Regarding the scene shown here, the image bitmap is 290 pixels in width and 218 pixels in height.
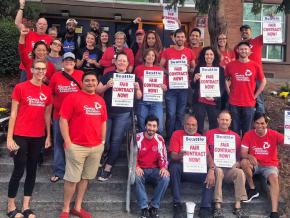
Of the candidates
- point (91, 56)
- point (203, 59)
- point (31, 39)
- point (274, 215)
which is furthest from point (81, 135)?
point (274, 215)

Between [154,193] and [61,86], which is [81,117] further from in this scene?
[154,193]

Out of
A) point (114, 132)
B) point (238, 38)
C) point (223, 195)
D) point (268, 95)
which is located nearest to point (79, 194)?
point (114, 132)

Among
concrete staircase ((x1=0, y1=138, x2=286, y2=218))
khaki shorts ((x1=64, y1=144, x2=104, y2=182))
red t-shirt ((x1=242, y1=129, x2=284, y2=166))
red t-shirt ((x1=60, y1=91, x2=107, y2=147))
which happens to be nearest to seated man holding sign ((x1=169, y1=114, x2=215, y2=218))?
concrete staircase ((x1=0, y1=138, x2=286, y2=218))

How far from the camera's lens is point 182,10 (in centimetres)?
1558

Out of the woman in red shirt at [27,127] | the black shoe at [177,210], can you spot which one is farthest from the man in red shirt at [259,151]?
the woman in red shirt at [27,127]

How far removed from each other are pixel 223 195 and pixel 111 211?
1.84 m

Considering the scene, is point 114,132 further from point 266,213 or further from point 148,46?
point 266,213

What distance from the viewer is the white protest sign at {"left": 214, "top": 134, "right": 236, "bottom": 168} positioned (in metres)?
6.31

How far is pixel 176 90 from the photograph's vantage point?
7.27m

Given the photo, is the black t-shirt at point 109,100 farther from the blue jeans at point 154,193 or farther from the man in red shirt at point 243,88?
the man in red shirt at point 243,88

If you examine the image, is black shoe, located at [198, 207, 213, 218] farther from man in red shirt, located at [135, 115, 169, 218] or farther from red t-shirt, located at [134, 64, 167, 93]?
red t-shirt, located at [134, 64, 167, 93]

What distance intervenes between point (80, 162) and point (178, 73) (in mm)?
2563

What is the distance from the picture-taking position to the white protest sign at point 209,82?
7.05 metres

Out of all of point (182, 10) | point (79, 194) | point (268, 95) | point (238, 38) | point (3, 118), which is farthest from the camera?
point (238, 38)
